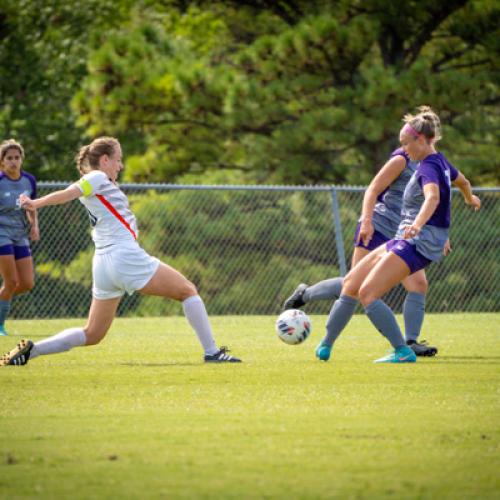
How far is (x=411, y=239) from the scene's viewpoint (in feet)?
30.9

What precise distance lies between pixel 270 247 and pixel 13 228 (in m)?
6.92

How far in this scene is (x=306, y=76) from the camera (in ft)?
76.1

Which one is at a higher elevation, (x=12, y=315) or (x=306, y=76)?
(x=306, y=76)

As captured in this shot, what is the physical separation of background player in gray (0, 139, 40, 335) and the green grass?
2927mm

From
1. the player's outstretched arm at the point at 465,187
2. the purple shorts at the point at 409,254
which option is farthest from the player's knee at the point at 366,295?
the player's outstretched arm at the point at 465,187

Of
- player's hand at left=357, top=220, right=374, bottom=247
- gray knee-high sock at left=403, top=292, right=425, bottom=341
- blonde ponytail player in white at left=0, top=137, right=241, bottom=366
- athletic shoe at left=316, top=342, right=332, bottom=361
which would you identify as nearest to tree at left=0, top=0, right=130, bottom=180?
gray knee-high sock at left=403, top=292, right=425, bottom=341

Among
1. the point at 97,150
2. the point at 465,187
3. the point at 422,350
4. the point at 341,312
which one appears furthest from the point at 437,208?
the point at 97,150

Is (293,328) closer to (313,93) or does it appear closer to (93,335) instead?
(93,335)

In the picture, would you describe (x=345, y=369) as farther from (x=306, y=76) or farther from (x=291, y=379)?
(x=306, y=76)

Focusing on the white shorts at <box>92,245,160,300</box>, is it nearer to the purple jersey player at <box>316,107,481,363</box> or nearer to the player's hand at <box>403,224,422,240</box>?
the purple jersey player at <box>316,107,481,363</box>

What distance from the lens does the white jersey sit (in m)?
9.23

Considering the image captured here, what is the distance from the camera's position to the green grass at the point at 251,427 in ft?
16.5

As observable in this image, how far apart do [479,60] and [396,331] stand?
51.4 feet

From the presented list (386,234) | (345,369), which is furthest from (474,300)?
(345,369)
